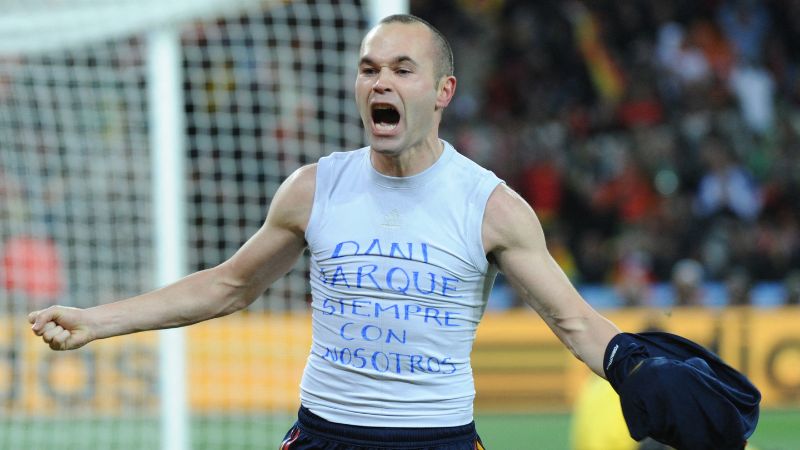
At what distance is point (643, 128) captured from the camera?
53.6 ft

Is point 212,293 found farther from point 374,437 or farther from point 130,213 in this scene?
point 130,213

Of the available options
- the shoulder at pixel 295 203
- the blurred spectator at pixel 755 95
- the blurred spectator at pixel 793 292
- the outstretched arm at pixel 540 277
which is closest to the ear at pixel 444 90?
the outstretched arm at pixel 540 277

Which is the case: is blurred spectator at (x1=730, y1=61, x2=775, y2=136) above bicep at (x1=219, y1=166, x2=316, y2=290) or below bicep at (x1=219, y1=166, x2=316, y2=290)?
above

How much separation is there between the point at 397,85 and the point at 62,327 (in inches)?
52.6

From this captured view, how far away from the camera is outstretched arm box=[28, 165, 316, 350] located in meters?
4.32

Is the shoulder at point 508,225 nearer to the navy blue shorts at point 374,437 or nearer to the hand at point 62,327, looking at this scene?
the navy blue shorts at point 374,437

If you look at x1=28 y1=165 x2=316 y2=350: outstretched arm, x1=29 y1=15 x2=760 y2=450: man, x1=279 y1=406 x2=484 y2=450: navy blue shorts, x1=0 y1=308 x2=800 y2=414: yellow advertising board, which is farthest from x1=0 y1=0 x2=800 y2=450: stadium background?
x1=279 y1=406 x2=484 y2=450: navy blue shorts

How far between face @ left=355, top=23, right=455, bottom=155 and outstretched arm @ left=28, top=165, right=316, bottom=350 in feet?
1.17

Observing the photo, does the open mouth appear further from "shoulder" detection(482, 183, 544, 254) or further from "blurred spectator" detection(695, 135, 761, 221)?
"blurred spectator" detection(695, 135, 761, 221)

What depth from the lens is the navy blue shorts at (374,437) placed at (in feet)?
13.9

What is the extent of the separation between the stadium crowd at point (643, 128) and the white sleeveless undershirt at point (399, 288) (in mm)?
9178

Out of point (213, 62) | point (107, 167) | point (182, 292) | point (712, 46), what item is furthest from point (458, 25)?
point (182, 292)

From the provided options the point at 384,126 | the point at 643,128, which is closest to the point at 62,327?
the point at 384,126

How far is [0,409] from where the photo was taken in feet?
33.0
